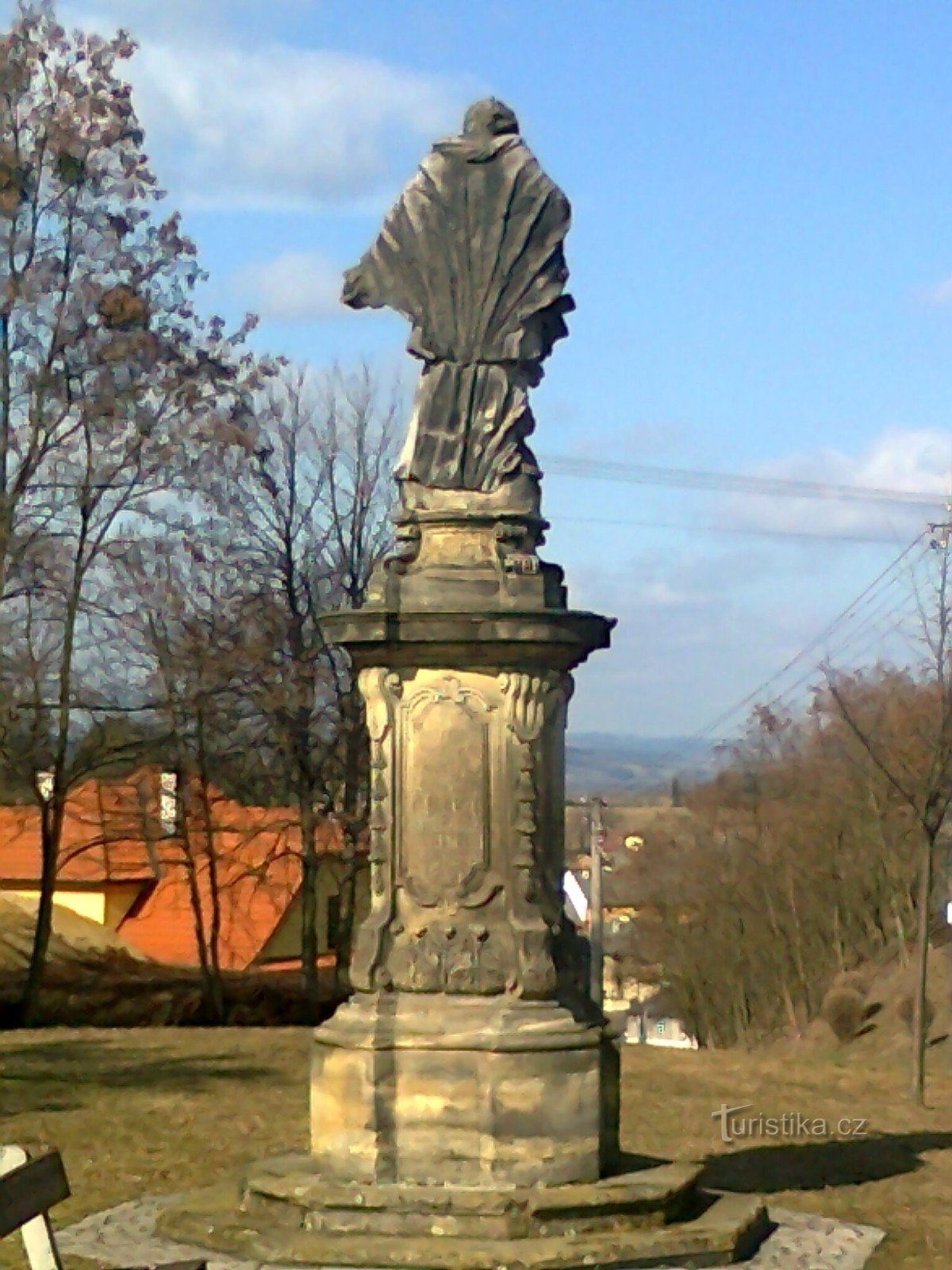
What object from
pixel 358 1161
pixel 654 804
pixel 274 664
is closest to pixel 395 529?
pixel 358 1161

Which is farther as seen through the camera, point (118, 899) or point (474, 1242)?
point (118, 899)

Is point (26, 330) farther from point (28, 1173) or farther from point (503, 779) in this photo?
point (28, 1173)

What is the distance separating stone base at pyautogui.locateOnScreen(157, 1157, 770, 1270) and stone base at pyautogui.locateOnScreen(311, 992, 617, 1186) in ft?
0.48

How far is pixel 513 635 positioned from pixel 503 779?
0.62 meters

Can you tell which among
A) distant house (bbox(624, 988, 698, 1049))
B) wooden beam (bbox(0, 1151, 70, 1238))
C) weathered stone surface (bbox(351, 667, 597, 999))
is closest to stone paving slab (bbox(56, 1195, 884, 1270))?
weathered stone surface (bbox(351, 667, 597, 999))

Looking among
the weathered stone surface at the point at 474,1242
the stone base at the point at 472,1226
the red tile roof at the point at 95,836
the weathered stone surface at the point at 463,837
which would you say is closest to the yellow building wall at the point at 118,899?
the red tile roof at the point at 95,836

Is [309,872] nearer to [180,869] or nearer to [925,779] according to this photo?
[180,869]

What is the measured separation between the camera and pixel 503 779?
29.8 ft

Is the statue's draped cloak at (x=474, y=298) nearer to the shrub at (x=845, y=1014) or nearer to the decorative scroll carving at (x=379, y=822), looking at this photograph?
the decorative scroll carving at (x=379, y=822)

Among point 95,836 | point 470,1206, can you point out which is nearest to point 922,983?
point 470,1206

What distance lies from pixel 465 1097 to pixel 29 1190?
115 inches

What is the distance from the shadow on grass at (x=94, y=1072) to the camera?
14.1 metres

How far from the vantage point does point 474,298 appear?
961 cm

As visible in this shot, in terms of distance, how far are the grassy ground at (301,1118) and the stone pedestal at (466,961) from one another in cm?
122
